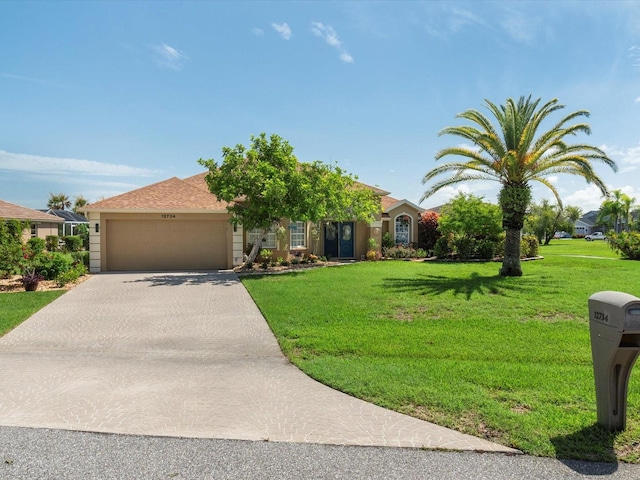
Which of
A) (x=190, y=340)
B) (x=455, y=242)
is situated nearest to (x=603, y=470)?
(x=190, y=340)

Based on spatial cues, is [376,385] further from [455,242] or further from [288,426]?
[455,242]

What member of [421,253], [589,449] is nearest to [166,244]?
[421,253]

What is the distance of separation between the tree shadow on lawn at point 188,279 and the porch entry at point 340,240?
24.2 ft

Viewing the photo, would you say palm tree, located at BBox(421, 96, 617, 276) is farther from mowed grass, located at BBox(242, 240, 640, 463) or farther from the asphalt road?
the asphalt road

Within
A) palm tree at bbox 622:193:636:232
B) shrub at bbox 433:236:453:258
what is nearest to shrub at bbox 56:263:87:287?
shrub at bbox 433:236:453:258

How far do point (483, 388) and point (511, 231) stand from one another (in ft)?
40.6

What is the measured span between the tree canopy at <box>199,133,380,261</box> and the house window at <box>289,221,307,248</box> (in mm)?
3037

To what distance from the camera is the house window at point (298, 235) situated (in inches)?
894

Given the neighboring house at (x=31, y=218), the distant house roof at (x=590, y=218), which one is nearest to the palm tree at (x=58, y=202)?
the neighboring house at (x=31, y=218)

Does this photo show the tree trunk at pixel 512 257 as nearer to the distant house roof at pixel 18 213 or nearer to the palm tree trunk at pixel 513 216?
the palm tree trunk at pixel 513 216

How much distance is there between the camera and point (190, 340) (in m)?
8.09

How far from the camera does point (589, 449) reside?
3900 mm

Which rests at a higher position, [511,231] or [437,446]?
[511,231]

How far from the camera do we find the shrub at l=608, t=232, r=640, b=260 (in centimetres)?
2336
